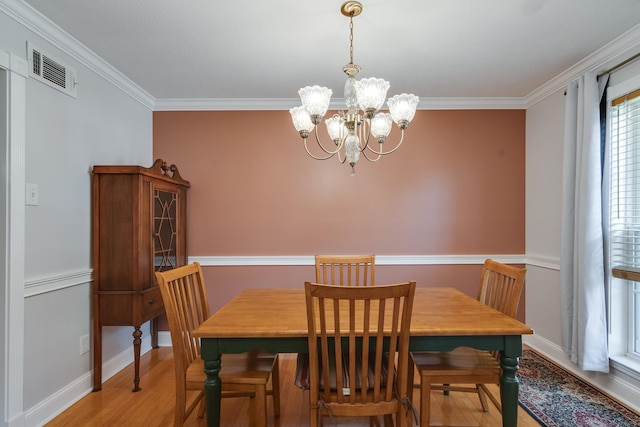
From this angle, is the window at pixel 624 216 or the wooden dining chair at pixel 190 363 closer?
the wooden dining chair at pixel 190 363

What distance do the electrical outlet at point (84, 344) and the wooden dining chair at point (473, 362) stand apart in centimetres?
216

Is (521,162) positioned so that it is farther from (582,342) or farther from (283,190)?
(283,190)

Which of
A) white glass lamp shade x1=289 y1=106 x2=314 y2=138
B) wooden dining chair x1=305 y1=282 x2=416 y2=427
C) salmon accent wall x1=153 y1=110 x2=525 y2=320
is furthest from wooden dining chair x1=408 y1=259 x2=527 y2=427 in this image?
white glass lamp shade x1=289 y1=106 x2=314 y2=138

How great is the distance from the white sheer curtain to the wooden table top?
102cm

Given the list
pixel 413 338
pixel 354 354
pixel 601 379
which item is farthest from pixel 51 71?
pixel 601 379

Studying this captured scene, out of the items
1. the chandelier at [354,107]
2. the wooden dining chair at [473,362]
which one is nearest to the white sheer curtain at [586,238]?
the wooden dining chair at [473,362]

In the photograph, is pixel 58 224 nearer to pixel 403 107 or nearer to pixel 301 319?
pixel 301 319

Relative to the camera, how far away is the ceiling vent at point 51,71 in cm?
192

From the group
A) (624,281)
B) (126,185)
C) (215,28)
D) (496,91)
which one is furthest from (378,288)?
(496,91)

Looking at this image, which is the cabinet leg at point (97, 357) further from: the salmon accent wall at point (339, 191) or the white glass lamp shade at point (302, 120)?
the white glass lamp shade at point (302, 120)

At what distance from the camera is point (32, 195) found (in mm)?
1906

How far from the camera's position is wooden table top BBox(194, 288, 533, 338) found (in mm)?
1451

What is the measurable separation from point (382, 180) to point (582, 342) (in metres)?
1.94

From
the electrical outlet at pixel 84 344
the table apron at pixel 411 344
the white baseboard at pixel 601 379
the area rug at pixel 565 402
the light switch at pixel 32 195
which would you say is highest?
the light switch at pixel 32 195
